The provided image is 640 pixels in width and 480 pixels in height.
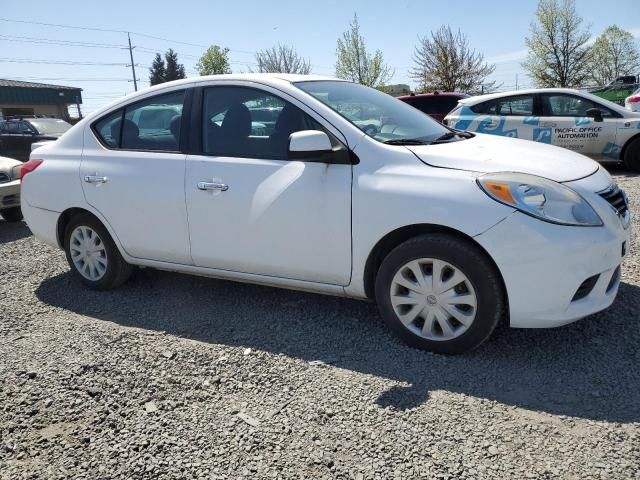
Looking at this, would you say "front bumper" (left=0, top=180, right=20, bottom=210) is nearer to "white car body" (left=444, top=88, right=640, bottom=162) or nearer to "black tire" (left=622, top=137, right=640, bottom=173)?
"white car body" (left=444, top=88, right=640, bottom=162)

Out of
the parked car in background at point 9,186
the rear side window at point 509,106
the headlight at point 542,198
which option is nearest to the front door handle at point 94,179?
the headlight at point 542,198

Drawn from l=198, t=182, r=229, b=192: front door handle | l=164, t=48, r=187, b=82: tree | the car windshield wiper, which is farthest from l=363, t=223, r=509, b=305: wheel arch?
l=164, t=48, r=187, b=82: tree

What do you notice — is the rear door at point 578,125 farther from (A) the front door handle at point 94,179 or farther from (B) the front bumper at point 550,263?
(A) the front door handle at point 94,179

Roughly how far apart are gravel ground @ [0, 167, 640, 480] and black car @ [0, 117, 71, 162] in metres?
Result: 10.8

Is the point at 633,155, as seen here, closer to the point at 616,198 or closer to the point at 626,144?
the point at 626,144

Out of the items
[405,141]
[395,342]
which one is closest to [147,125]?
[405,141]

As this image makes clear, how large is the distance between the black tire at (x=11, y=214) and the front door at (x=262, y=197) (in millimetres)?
5285

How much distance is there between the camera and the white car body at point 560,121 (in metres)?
9.29

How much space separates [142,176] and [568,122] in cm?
778

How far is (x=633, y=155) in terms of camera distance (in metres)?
9.27

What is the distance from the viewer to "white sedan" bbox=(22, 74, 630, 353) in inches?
116

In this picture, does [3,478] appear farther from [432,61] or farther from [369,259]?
[432,61]

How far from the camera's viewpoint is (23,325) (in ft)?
13.6

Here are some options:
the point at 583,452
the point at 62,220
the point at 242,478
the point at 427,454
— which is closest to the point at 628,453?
the point at 583,452
